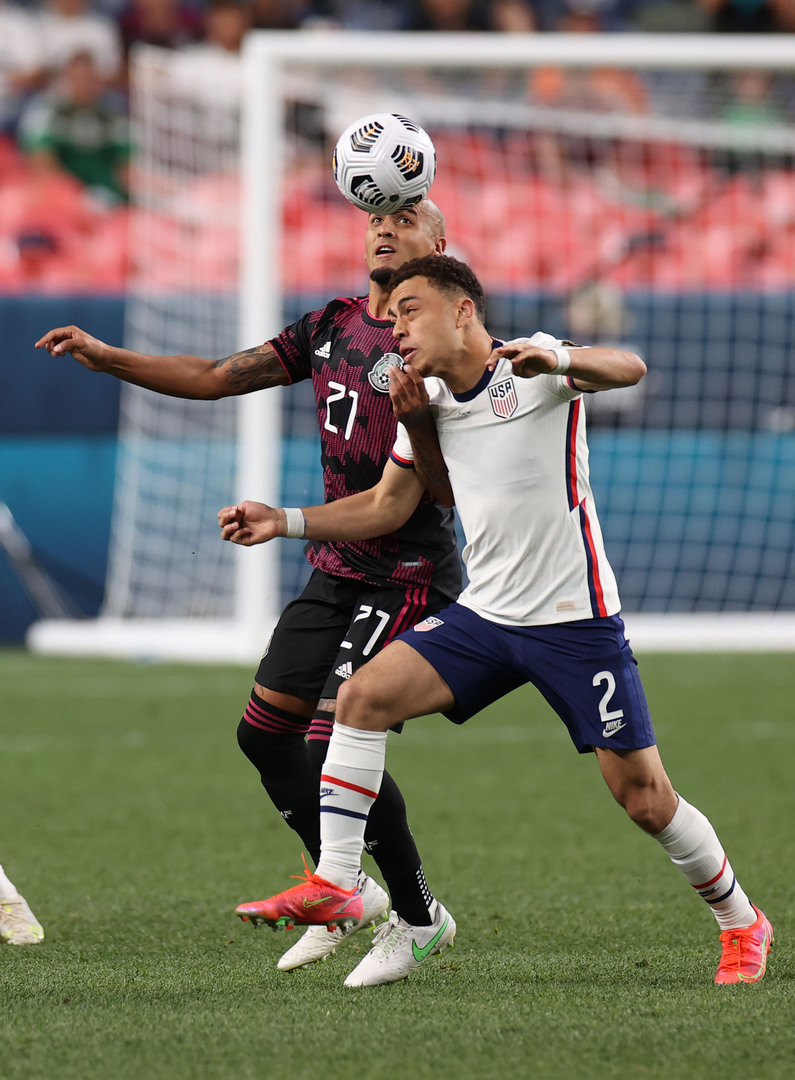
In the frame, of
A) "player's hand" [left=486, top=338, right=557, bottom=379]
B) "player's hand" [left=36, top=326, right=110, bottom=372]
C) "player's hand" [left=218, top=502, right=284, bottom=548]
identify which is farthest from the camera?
"player's hand" [left=36, top=326, right=110, bottom=372]

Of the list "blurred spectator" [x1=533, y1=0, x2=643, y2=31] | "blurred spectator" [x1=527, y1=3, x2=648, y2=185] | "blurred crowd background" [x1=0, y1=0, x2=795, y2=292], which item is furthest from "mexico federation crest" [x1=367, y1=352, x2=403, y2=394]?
"blurred spectator" [x1=533, y1=0, x2=643, y2=31]

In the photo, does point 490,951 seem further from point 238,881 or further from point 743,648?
point 743,648

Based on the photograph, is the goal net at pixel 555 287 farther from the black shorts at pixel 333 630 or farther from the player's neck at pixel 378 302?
the player's neck at pixel 378 302

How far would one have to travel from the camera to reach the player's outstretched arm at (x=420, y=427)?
3.83 metres

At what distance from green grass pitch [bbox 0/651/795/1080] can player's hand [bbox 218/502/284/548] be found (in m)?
1.07

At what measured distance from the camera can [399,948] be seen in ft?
13.0

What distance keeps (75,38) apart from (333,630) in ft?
39.5

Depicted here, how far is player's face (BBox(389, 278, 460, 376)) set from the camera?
150 inches

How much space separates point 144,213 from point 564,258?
332 centimetres

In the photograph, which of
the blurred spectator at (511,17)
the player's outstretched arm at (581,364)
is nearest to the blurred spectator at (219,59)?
the blurred spectator at (511,17)

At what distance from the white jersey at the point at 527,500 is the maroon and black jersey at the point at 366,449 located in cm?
31

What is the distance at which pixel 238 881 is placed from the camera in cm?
516

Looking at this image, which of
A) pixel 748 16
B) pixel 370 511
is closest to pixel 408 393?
pixel 370 511

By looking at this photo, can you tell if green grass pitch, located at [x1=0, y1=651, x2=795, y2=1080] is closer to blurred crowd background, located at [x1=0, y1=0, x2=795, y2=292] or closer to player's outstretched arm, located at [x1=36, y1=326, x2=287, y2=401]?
player's outstretched arm, located at [x1=36, y1=326, x2=287, y2=401]
